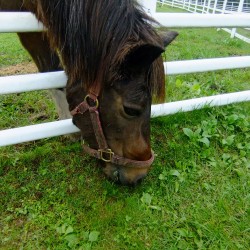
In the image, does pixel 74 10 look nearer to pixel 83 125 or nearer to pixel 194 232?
pixel 83 125

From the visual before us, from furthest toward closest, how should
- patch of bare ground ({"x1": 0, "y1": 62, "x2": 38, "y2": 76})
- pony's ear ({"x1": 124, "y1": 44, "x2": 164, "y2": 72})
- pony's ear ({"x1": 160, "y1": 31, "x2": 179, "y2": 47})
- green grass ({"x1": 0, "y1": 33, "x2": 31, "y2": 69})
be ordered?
green grass ({"x1": 0, "y1": 33, "x2": 31, "y2": 69})
patch of bare ground ({"x1": 0, "y1": 62, "x2": 38, "y2": 76})
pony's ear ({"x1": 160, "y1": 31, "x2": 179, "y2": 47})
pony's ear ({"x1": 124, "y1": 44, "x2": 164, "y2": 72})

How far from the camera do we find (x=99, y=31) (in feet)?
4.66

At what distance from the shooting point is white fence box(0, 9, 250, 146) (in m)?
1.73

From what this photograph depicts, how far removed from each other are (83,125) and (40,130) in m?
0.50

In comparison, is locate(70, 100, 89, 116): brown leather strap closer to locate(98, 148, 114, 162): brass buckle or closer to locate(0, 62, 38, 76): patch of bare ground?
locate(98, 148, 114, 162): brass buckle

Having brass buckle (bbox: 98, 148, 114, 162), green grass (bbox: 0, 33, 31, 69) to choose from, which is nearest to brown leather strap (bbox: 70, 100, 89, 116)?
brass buckle (bbox: 98, 148, 114, 162)

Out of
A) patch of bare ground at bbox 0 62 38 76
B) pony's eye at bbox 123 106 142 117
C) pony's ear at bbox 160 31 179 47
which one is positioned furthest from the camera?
patch of bare ground at bbox 0 62 38 76

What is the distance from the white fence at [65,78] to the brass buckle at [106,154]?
0.56m

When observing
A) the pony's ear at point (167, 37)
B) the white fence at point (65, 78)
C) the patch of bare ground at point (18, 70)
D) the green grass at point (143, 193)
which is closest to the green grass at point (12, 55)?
the patch of bare ground at point (18, 70)

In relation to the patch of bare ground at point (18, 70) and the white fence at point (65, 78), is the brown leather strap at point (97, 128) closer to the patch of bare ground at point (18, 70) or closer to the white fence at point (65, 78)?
the white fence at point (65, 78)

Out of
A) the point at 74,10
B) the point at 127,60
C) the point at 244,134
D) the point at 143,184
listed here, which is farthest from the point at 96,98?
the point at 244,134

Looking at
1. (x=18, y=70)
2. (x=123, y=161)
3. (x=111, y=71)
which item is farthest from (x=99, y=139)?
(x=18, y=70)

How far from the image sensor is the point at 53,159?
219 centimetres

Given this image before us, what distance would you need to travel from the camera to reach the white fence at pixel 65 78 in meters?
1.73
